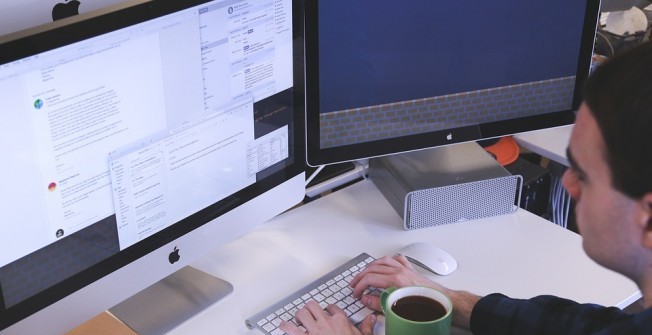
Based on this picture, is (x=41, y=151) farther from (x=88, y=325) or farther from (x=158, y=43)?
(x=88, y=325)

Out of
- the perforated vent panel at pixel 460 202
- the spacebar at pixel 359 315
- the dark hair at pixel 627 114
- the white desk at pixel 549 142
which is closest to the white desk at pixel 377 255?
the perforated vent panel at pixel 460 202

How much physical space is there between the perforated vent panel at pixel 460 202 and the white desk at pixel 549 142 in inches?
9.0

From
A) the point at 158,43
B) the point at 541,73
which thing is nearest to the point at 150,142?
the point at 158,43

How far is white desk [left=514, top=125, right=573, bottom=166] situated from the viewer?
1.84m

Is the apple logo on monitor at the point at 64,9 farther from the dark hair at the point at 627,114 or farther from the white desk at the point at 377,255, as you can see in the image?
the dark hair at the point at 627,114

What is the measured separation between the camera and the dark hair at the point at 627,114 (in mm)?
897

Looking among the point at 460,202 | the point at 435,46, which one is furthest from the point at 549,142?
the point at 435,46

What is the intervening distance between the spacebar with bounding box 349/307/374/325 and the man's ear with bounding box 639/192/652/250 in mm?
504

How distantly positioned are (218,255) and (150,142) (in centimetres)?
38

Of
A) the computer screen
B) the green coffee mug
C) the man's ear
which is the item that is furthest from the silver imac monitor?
the man's ear

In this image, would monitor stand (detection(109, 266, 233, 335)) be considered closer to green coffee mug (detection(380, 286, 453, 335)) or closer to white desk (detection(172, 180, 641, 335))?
white desk (detection(172, 180, 641, 335))

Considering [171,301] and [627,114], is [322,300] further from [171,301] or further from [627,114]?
[627,114]

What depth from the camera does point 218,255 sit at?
1531mm

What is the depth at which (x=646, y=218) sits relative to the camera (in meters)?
0.95
